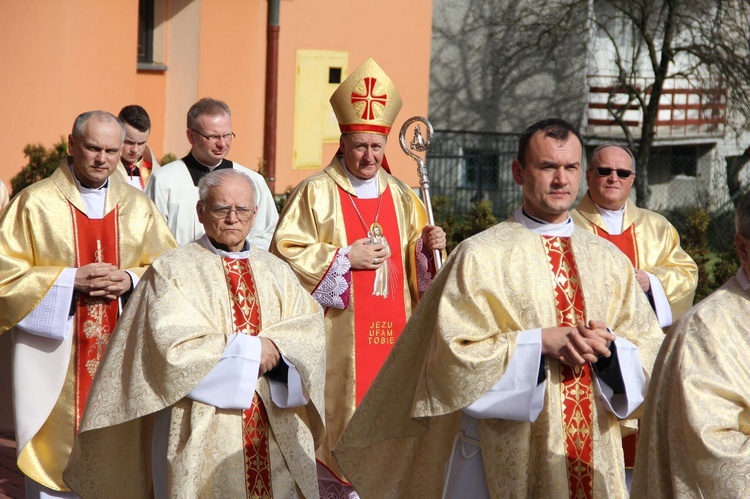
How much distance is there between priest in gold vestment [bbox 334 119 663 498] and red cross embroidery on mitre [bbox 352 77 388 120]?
2340 mm

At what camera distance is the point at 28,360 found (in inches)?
232

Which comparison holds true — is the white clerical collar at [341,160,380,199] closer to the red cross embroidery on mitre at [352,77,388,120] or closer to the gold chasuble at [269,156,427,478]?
the gold chasuble at [269,156,427,478]

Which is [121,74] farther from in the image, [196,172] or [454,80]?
[454,80]

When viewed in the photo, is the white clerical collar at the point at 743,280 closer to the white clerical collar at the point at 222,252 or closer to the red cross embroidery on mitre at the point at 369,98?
the white clerical collar at the point at 222,252

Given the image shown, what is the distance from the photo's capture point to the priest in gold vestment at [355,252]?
20.5 feet

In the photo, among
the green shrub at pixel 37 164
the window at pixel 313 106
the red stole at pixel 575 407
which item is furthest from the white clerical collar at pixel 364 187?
the window at pixel 313 106

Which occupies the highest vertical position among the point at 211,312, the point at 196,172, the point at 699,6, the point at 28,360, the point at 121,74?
the point at 699,6

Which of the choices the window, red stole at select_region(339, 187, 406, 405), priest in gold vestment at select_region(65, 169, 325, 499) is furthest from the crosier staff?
the window

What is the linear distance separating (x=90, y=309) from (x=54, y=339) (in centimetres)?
22

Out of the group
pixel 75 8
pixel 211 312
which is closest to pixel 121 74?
pixel 75 8

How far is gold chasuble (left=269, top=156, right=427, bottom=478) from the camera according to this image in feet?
20.6

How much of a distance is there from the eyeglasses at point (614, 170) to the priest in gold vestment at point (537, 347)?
1778 mm

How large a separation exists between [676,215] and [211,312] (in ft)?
54.4

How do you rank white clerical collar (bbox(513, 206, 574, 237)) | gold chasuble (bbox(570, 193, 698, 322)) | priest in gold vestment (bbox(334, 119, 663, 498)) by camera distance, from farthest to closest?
gold chasuble (bbox(570, 193, 698, 322))
white clerical collar (bbox(513, 206, 574, 237))
priest in gold vestment (bbox(334, 119, 663, 498))
